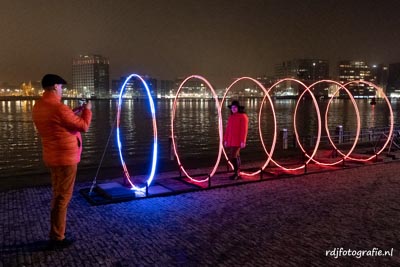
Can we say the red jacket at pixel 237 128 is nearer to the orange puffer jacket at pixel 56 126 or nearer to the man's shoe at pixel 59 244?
the orange puffer jacket at pixel 56 126

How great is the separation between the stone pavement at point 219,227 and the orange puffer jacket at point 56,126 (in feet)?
4.94

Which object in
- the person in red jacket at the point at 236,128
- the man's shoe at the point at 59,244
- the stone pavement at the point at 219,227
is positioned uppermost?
the person in red jacket at the point at 236,128

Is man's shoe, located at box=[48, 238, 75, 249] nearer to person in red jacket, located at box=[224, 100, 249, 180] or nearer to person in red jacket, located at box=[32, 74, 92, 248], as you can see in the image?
person in red jacket, located at box=[32, 74, 92, 248]

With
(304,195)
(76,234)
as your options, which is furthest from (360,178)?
(76,234)

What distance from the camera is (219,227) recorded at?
7531mm

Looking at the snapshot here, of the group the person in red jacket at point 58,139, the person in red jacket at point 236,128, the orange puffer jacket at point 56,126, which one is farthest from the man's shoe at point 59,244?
the person in red jacket at point 236,128

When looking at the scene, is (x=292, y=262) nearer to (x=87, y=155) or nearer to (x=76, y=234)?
(x=76, y=234)

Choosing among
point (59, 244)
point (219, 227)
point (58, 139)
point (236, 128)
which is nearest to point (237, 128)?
point (236, 128)

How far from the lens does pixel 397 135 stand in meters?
20.8

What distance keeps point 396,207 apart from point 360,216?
1241 millimetres

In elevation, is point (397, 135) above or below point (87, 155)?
above

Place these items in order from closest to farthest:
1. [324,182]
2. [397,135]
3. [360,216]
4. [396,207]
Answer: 1. [360,216]
2. [396,207]
3. [324,182]
4. [397,135]

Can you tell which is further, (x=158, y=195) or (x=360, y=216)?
(x=158, y=195)

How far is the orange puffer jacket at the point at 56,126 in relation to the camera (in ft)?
20.5
